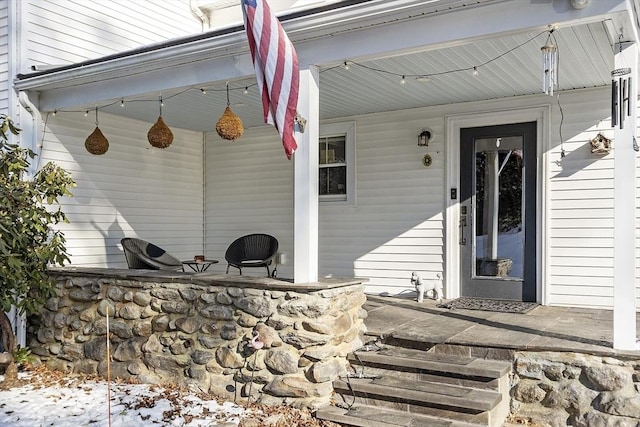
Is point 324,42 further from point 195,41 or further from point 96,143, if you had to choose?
point 96,143

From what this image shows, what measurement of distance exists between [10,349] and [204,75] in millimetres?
3107

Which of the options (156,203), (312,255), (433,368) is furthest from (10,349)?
(433,368)

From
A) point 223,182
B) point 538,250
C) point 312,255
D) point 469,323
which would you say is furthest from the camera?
point 223,182

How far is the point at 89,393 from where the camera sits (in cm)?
A: 454

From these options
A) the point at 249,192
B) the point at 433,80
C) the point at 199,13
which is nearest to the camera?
the point at 433,80

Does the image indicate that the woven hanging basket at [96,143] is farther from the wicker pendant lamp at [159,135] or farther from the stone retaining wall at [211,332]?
the stone retaining wall at [211,332]

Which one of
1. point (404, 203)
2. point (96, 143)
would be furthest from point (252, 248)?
point (96, 143)

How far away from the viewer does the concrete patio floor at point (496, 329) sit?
389 centimetres

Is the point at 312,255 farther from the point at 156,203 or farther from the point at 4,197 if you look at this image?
the point at 156,203

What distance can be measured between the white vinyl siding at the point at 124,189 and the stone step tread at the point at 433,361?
11.8ft

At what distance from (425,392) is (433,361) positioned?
0.95 ft

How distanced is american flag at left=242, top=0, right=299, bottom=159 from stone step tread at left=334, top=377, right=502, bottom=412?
5.66 feet

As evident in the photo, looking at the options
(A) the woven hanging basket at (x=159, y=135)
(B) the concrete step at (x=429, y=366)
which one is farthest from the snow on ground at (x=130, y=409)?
(A) the woven hanging basket at (x=159, y=135)

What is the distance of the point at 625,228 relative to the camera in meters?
3.62
